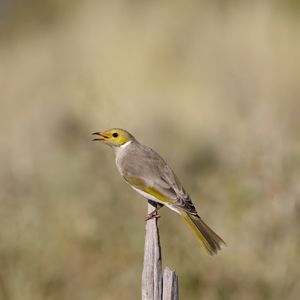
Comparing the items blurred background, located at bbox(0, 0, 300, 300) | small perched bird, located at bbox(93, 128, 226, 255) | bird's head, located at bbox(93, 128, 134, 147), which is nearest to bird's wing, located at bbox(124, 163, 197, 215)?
small perched bird, located at bbox(93, 128, 226, 255)

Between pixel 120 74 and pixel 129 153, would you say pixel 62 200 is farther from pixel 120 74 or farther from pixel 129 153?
pixel 120 74

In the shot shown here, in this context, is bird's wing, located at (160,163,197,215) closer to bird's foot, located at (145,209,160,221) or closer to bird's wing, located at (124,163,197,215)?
bird's wing, located at (124,163,197,215)

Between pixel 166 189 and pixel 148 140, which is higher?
pixel 148 140

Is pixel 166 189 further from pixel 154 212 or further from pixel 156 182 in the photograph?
pixel 154 212

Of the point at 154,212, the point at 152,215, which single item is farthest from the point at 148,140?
the point at 152,215

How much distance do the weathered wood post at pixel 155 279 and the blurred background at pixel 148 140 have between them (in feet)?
9.17

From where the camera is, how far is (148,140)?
13.2 m

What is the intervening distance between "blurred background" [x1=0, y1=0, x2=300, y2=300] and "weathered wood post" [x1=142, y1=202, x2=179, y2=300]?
279 centimetres

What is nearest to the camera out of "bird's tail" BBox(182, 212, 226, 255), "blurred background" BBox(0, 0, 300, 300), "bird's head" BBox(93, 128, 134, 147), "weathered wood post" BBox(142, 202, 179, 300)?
"weathered wood post" BBox(142, 202, 179, 300)

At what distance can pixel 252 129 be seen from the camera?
962cm

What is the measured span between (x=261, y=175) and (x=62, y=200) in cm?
298

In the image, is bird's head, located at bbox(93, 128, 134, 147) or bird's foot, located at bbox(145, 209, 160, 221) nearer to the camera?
bird's foot, located at bbox(145, 209, 160, 221)

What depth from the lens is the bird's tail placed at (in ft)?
19.3

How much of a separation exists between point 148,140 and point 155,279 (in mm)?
8420
